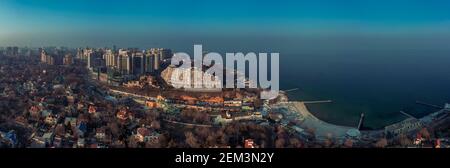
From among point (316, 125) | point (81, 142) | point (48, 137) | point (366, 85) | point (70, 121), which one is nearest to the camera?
point (81, 142)

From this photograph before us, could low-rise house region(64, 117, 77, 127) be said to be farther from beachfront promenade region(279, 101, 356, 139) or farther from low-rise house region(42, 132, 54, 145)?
beachfront promenade region(279, 101, 356, 139)

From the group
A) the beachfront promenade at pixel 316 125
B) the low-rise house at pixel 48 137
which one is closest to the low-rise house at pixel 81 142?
the low-rise house at pixel 48 137

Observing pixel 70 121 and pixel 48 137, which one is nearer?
pixel 48 137

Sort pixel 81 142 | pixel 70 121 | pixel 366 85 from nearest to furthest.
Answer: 1. pixel 81 142
2. pixel 70 121
3. pixel 366 85

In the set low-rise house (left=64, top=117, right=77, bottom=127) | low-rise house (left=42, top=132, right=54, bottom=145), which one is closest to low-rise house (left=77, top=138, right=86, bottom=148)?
low-rise house (left=42, top=132, right=54, bottom=145)

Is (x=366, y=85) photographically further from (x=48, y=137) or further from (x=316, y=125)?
(x=48, y=137)

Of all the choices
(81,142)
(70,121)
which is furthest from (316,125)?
(70,121)

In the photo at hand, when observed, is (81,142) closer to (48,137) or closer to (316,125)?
(48,137)
